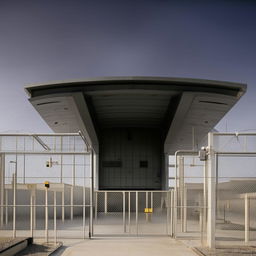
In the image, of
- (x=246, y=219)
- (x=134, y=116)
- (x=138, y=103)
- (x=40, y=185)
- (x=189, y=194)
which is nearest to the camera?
(x=246, y=219)

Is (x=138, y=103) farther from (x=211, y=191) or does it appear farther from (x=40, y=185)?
(x=211, y=191)

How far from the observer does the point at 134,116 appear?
2272 centimetres

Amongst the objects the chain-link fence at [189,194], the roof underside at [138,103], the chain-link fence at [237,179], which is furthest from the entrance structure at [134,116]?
the chain-link fence at [237,179]

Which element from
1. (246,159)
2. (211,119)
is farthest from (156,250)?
(211,119)

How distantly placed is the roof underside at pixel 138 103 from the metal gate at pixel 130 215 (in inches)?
137

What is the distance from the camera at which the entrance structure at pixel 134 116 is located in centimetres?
1630

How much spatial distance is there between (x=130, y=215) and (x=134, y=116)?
5.21 meters

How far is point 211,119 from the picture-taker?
68.4 ft

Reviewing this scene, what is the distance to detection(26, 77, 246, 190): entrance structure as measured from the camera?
16297mm

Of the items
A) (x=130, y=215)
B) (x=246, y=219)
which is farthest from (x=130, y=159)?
(x=246, y=219)

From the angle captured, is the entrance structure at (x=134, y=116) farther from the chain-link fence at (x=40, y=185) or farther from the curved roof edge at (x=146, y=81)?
the chain-link fence at (x=40, y=185)

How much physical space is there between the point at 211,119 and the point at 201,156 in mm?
10108

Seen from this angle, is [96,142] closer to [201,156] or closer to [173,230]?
[173,230]

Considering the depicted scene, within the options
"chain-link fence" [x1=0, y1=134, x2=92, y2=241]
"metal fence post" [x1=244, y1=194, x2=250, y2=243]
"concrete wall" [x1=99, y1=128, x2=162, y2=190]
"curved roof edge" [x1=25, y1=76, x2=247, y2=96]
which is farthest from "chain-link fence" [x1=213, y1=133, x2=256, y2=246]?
"concrete wall" [x1=99, y1=128, x2=162, y2=190]
